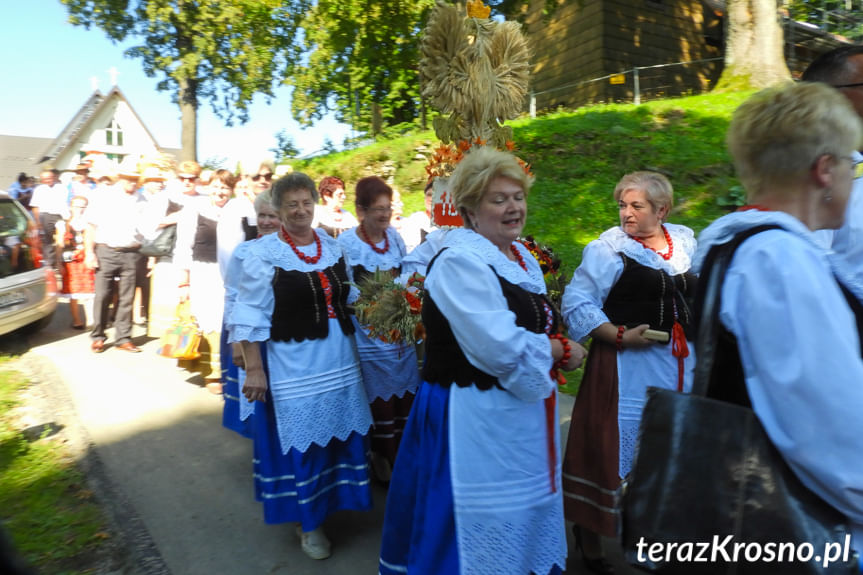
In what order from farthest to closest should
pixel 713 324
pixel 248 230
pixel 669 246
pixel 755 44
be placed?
1. pixel 755 44
2. pixel 248 230
3. pixel 669 246
4. pixel 713 324

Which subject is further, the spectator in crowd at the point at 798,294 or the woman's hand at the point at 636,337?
the woman's hand at the point at 636,337

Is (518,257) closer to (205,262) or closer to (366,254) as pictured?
(366,254)

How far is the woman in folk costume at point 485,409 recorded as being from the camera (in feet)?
7.32

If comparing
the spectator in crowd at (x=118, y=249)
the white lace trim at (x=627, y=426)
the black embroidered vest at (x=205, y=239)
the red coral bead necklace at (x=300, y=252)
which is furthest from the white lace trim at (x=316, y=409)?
the spectator in crowd at (x=118, y=249)

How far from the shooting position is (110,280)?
7.84 meters

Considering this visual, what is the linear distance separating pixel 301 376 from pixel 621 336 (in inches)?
64.0

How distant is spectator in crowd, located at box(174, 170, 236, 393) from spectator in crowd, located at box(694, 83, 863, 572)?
522cm

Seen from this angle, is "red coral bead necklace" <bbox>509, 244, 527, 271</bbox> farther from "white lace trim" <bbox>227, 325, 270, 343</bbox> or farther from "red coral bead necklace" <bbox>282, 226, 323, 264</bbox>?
"white lace trim" <bbox>227, 325, 270, 343</bbox>

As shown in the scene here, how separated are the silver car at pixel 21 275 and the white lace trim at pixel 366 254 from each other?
5152 mm

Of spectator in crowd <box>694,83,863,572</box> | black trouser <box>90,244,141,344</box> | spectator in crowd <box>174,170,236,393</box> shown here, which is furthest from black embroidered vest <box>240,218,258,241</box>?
spectator in crowd <box>694,83,863,572</box>

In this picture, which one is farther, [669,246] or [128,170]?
[128,170]

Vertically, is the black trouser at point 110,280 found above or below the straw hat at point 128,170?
below

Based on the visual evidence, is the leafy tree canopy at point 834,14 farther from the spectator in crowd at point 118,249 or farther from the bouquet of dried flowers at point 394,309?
the bouquet of dried flowers at point 394,309

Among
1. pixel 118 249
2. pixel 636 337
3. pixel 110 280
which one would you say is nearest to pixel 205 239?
pixel 118 249
